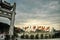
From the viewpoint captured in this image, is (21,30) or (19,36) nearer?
(21,30)

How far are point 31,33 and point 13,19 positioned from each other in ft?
2.67


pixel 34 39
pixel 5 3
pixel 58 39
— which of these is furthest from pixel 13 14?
pixel 58 39

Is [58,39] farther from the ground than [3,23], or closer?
closer

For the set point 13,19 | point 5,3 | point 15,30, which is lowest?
point 15,30

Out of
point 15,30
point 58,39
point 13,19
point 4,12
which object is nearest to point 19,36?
point 15,30

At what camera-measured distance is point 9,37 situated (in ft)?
14.9

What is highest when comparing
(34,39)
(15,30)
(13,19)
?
(13,19)

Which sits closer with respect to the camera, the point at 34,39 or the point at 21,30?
the point at 21,30

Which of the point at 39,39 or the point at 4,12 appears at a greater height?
the point at 4,12

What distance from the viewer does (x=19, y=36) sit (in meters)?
4.63

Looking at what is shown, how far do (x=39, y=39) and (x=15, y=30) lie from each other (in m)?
0.87

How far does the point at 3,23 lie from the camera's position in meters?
4.56

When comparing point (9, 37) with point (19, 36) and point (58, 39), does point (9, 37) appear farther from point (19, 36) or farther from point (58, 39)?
point (58, 39)

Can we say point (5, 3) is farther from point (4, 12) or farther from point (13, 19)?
point (13, 19)
